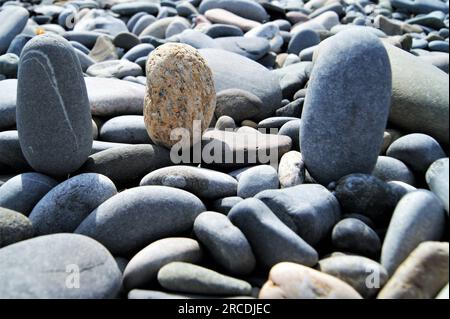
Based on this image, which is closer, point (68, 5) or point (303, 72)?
point (303, 72)

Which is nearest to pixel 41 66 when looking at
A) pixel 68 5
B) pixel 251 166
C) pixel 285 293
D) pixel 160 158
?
pixel 160 158

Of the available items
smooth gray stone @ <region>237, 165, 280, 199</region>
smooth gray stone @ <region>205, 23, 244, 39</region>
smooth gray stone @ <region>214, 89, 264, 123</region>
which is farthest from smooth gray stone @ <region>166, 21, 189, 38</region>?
smooth gray stone @ <region>237, 165, 280, 199</region>

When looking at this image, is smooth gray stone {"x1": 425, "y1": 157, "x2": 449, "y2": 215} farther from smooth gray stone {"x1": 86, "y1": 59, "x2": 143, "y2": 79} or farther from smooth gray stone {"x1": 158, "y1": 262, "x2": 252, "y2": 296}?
smooth gray stone {"x1": 86, "y1": 59, "x2": 143, "y2": 79}

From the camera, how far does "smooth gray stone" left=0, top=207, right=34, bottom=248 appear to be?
301 cm

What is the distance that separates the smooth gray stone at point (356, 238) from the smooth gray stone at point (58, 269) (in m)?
1.08

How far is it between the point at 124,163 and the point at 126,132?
0.73m

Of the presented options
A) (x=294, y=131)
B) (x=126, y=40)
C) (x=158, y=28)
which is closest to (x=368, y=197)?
(x=294, y=131)

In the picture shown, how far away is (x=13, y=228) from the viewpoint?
3.03 meters

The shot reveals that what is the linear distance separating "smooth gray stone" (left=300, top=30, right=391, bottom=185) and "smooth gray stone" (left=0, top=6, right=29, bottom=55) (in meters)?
5.32

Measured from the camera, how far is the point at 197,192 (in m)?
3.41

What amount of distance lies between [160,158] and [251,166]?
64 centimetres

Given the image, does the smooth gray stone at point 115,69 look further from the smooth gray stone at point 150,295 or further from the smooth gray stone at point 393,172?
the smooth gray stone at point 150,295

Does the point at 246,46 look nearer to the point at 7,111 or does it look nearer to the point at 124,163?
the point at 7,111
